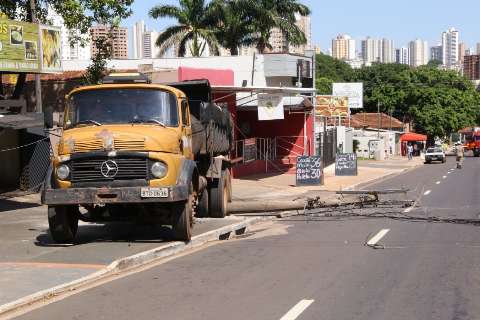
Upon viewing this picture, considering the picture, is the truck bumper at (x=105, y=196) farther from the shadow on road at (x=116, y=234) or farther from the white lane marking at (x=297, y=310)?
the white lane marking at (x=297, y=310)

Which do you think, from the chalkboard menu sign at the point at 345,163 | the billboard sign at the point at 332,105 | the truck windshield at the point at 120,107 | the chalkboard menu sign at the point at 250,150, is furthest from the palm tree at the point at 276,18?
the truck windshield at the point at 120,107

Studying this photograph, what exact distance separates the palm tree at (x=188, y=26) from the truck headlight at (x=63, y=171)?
139ft

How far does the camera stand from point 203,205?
1659 centimetres

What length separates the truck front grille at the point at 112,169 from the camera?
38.0 ft

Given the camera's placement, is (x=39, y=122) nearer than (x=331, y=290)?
No

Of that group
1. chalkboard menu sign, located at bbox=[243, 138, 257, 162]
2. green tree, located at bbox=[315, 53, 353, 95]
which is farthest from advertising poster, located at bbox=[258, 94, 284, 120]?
green tree, located at bbox=[315, 53, 353, 95]

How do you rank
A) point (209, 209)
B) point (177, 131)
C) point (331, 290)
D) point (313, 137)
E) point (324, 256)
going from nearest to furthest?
Answer: point (331, 290) < point (324, 256) < point (177, 131) < point (209, 209) < point (313, 137)

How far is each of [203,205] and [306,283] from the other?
25.2 feet

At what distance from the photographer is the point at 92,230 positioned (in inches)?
580

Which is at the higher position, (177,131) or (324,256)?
(177,131)

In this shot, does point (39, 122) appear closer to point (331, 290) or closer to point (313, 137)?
point (331, 290)

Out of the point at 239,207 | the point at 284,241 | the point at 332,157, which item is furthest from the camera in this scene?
the point at 332,157

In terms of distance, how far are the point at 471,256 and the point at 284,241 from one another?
3712 mm

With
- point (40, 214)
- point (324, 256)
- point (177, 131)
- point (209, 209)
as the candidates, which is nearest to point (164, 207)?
point (177, 131)
